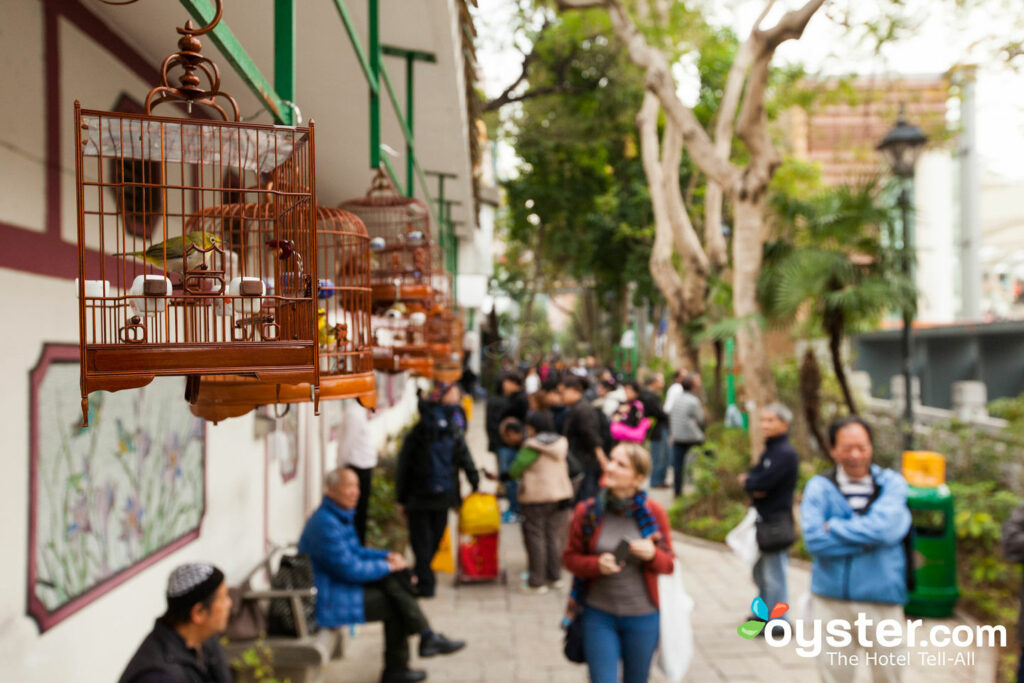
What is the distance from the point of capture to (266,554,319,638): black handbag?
18.1ft

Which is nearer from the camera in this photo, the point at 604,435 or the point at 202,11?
the point at 202,11

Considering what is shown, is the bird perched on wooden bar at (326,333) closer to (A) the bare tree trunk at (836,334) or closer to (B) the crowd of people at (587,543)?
(B) the crowd of people at (587,543)

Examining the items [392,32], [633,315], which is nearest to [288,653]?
[392,32]

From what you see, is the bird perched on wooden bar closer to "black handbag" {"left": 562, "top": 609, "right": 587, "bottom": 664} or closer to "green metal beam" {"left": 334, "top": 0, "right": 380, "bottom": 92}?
"green metal beam" {"left": 334, "top": 0, "right": 380, "bottom": 92}

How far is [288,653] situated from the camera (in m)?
5.39

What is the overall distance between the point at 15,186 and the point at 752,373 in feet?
28.4

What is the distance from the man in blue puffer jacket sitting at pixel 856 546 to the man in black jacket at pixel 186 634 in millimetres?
3137

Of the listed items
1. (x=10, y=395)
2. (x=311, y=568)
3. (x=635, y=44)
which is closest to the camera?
(x=10, y=395)

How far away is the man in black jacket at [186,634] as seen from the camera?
3193 millimetres

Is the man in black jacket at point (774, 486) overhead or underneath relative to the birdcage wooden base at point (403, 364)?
underneath

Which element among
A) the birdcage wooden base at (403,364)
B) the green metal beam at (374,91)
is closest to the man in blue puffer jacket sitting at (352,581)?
the birdcage wooden base at (403,364)

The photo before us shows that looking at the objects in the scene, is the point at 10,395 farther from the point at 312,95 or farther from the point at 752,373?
the point at 752,373

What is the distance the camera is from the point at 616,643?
4.46m

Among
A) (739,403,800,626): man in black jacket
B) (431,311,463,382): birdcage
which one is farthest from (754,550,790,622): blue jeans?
(431,311,463,382): birdcage
